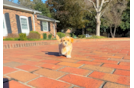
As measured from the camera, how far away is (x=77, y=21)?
1592 centimetres

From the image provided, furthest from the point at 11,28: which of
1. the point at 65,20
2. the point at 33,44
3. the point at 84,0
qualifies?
the point at 84,0

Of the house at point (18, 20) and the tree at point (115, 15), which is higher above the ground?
the tree at point (115, 15)

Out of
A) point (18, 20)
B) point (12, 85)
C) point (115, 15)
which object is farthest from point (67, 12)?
point (12, 85)

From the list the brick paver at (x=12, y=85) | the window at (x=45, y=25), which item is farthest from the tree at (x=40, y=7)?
the brick paver at (x=12, y=85)

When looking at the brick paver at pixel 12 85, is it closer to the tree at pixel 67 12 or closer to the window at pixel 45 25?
the window at pixel 45 25

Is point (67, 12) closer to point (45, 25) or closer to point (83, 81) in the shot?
point (45, 25)

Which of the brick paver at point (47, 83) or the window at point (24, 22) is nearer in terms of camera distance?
the brick paver at point (47, 83)

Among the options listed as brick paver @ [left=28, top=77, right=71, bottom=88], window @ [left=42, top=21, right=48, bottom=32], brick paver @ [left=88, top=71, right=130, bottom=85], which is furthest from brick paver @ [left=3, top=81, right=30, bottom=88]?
window @ [left=42, top=21, right=48, bottom=32]

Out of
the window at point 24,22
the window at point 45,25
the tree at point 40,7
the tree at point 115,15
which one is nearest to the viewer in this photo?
the window at point 24,22

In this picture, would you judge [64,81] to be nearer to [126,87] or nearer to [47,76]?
[47,76]

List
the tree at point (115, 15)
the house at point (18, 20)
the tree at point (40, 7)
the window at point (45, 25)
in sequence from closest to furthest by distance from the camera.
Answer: the house at point (18, 20) < the window at point (45, 25) < the tree at point (115, 15) < the tree at point (40, 7)

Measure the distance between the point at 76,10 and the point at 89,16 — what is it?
3858 millimetres

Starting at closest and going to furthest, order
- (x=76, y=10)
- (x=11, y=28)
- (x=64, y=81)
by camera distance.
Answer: (x=64, y=81)
(x=11, y=28)
(x=76, y=10)

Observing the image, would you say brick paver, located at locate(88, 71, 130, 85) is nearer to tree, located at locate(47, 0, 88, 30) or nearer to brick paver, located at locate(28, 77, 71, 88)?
brick paver, located at locate(28, 77, 71, 88)
